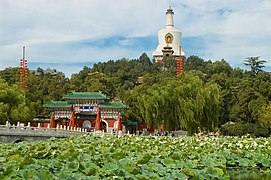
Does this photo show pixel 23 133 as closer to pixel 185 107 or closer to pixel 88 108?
pixel 185 107

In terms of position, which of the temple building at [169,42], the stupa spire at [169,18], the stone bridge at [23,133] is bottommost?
the stone bridge at [23,133]

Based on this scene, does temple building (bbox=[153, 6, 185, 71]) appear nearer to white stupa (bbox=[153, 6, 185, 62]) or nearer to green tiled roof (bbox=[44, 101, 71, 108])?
white stupa (bbox=[153, 6, 185, 62])

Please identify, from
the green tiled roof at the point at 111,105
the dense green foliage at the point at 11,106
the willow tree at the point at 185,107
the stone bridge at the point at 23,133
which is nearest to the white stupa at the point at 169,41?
the green tiled roof at the point at 111,105

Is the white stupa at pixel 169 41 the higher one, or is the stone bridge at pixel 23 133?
the white stupa at pixel 169 41

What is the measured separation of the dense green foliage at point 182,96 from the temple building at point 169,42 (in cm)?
148

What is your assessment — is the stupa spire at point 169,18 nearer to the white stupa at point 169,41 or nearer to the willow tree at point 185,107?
the white stupa at point 169,41

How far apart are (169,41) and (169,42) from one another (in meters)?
0.23

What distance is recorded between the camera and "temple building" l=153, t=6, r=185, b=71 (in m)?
68.6

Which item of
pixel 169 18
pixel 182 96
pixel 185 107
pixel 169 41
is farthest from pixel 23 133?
pixel 169 18

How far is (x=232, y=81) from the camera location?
47.2 metres

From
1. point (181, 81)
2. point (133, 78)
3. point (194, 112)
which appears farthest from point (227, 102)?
point (133, 78)

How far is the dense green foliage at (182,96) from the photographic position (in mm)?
29984

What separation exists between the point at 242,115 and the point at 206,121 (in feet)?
37.1

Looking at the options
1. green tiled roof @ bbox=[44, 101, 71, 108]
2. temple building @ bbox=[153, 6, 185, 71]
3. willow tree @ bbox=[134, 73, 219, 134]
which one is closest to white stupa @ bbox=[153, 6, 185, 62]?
temple building @ bbox=[153, 6, 185, 71]
